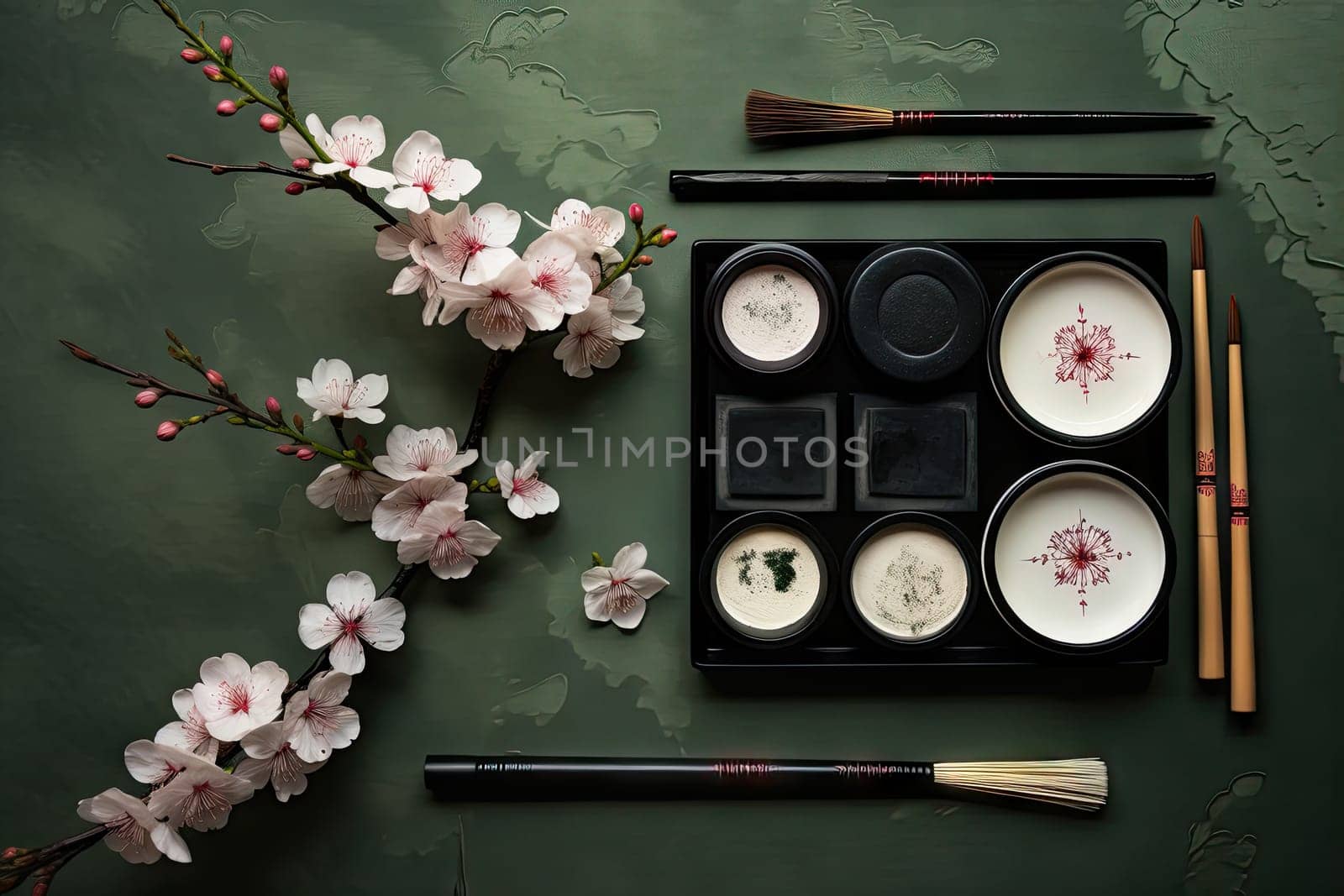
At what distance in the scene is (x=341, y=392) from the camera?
40.1 inches

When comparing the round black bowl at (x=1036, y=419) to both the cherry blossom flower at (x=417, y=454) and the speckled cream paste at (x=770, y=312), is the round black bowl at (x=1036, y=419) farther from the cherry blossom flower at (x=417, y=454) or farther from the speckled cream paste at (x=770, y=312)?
the cherry blossom flower at (x=417, y=454)

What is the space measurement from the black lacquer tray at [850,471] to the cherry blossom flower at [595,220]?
0.34ft

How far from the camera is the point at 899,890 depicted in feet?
3.57

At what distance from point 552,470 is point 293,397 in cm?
36

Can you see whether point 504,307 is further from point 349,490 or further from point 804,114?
point 804,114

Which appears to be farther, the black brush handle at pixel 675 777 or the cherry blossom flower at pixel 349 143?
the black brush handle at pixel 675 777

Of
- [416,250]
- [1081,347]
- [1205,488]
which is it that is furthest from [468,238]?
[1205,488]

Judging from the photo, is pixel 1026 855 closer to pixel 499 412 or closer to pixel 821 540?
pixel 821 540

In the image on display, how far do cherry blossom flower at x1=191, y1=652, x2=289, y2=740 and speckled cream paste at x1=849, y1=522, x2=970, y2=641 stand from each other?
723mm

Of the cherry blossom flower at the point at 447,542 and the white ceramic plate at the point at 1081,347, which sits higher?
the white ceramic plate at the point at 1081,347

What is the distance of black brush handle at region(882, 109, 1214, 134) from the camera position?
1.07 metres

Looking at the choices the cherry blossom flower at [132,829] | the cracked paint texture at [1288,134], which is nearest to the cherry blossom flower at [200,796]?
the cherry blossom flower at [132,829]

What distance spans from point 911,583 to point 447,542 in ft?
1.94

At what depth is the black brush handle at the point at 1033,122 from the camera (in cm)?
107
